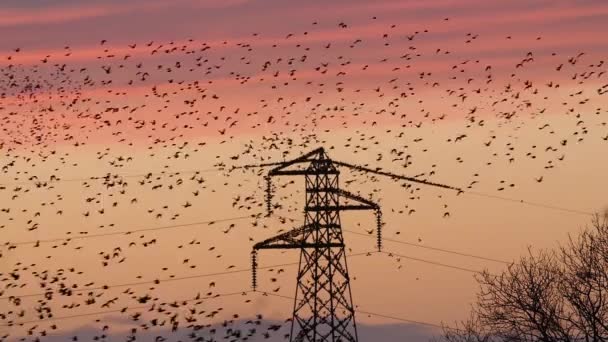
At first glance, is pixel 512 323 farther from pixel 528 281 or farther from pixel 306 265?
pixel 306 265

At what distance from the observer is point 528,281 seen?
5600cm

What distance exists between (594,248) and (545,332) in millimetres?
5907

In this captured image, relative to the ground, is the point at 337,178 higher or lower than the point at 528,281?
higher

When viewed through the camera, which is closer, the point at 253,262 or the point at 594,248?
the point at 594,248

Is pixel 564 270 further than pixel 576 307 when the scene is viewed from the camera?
Yes

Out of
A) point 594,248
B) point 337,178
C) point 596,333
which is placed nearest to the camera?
point 596,333

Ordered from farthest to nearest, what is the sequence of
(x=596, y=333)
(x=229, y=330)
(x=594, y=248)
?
(x=229, y=330)
(x=594, y=248)
(x=596, y=333)

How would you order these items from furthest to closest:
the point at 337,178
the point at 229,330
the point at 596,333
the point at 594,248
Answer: the point at 229,330, the point at 337,178, the point at 594,248, the point at 596,333

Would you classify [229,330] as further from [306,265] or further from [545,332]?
[545,332]

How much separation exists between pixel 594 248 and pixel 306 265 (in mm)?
14424

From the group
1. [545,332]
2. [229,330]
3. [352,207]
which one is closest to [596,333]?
[545,332]

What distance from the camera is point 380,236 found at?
220 ft

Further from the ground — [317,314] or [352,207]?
[352,207]

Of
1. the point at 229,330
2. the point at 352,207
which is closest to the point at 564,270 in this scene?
the point at 352,207
